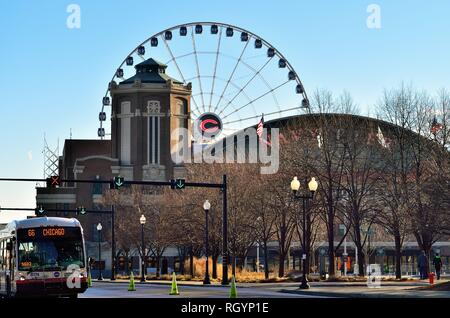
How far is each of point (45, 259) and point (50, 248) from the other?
0.51m

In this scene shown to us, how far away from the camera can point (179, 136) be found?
13850 centimetres

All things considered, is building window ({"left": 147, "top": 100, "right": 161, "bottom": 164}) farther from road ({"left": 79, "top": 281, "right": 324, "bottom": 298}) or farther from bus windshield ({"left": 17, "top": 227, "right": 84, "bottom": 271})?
bus windshield ({"left": 17, "top": 227, "right": 84, "bottom": 271})

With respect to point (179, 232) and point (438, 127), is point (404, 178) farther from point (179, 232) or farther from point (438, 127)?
point (179, 232)

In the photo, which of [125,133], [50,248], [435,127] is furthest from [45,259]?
Result: [125,133]

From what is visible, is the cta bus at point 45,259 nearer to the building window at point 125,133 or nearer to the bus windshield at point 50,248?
the bus windshield at point 50,248

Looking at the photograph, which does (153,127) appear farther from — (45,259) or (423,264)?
(45,259)

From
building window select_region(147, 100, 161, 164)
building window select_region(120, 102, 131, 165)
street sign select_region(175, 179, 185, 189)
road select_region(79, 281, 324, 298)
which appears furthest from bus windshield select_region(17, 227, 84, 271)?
building window select_region(120, 102, 131, 165)

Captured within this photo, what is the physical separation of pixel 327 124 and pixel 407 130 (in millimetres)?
5894

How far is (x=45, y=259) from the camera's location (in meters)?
31.7

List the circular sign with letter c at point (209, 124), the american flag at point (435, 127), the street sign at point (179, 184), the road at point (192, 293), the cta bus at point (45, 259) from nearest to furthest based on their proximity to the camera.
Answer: the cta bus at point (45, 259), the road at point (192, 293), the street sign at point (179, 184), the american flag at point (435, 127), the circular sign with letter c at point (209, 124)

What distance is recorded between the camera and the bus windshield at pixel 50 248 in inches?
1243

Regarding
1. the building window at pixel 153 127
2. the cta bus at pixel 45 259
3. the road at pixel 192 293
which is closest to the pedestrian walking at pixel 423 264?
the road at pixel 192 293
